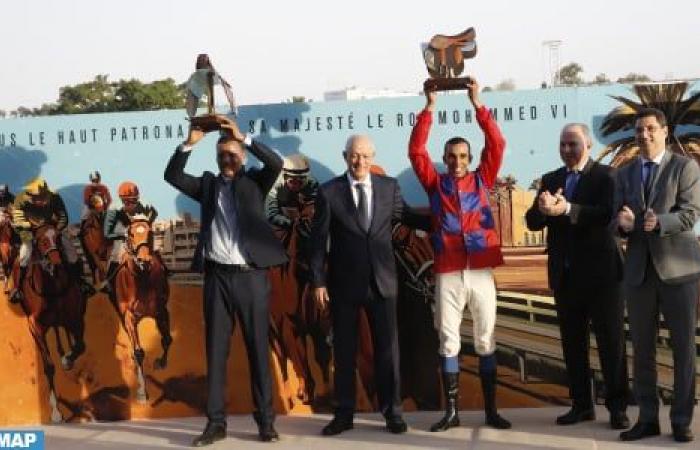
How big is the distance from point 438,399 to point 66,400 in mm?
2269

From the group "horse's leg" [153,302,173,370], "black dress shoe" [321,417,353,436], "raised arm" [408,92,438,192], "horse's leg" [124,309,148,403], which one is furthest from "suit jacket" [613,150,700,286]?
"horse's leg" [124,309,148,403]

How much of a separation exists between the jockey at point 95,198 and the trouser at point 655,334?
3.05 metres

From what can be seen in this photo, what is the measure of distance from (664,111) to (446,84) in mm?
1356

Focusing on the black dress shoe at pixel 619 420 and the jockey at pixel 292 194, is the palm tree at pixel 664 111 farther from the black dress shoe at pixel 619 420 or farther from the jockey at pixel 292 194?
the jockey at pixel 292 194

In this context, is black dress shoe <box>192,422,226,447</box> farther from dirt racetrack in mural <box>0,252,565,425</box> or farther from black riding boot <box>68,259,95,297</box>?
black riding boot <box>68,259,95,297</box>

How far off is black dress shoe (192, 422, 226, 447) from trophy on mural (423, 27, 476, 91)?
7.07 feet

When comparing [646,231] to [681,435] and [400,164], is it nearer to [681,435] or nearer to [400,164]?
[681,435]

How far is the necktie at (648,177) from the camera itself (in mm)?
4559

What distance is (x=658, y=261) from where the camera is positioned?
452 cm

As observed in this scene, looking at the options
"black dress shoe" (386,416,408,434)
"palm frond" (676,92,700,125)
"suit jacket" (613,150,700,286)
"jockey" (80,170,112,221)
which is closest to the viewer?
"suit jacket" (613,150,700,286)

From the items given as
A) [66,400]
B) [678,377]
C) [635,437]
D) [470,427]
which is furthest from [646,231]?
Result: [66,400]

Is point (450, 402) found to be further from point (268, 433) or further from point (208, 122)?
point (208, 122)

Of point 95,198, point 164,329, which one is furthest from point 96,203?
point 164,329

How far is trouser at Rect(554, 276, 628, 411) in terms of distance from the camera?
4.85m
